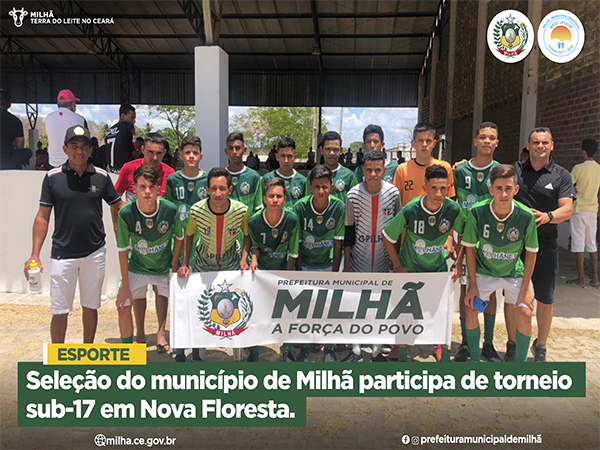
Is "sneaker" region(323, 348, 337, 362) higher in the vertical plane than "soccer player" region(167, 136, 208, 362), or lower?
lower

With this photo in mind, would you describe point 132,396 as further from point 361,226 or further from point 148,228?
point 361,226

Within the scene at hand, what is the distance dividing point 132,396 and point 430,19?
2124cm

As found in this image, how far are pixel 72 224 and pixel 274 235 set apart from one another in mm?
1701

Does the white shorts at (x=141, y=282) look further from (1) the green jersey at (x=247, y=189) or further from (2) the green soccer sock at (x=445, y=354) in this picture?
(2) the green soccer sock at (x=445, y=354)

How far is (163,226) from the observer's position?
3.94 m

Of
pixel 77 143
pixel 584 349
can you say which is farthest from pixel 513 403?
pixel 77 143

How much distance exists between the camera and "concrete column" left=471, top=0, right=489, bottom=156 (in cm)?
1509

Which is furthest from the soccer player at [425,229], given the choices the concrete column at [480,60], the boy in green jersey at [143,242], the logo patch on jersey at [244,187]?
the concrete column at [480,60]

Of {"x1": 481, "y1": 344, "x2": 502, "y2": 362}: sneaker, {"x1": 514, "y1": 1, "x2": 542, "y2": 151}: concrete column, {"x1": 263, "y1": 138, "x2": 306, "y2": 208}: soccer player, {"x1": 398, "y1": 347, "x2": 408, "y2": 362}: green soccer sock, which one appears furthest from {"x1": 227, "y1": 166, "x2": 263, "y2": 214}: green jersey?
{"x1": 514, "y1": 1, "x2": 542, "y2": 151}: concrete column

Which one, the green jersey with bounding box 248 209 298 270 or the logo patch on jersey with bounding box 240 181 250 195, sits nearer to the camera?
the green jersey with bounding box 248 209 298 270

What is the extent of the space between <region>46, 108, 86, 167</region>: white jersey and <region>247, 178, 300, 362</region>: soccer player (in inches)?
121

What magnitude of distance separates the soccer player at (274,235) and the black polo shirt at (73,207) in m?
1.36

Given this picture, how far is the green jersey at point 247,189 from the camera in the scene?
4543 millimetres

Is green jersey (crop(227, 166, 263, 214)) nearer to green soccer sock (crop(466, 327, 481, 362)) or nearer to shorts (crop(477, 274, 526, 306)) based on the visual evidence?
shorts (crop(477, 274, 526, 306))
